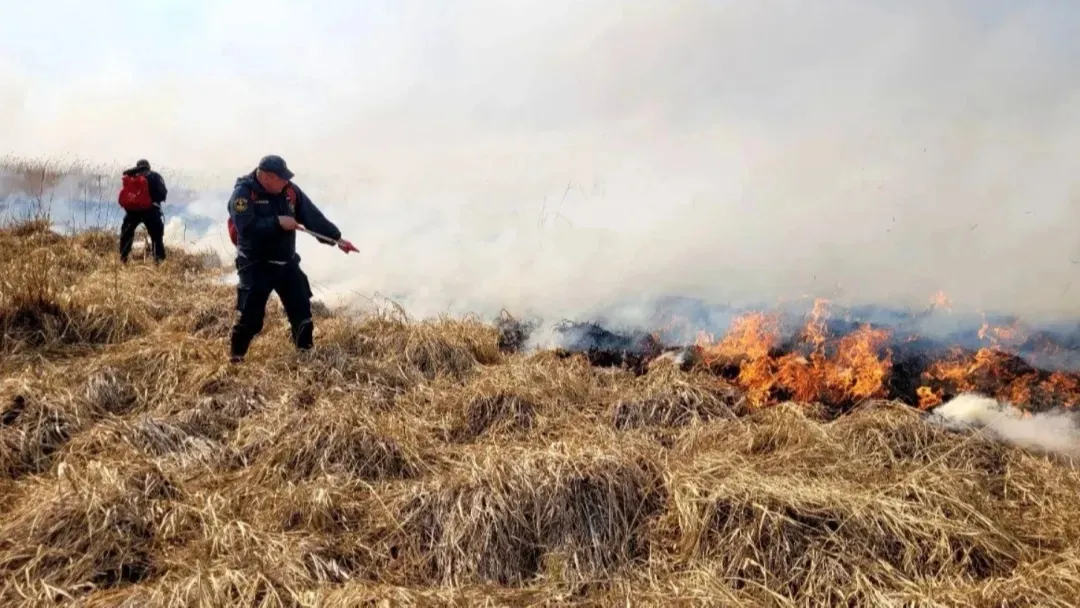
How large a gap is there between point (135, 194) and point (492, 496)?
25.1 feet

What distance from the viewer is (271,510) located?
3246 mm

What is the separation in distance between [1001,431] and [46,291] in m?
7.07

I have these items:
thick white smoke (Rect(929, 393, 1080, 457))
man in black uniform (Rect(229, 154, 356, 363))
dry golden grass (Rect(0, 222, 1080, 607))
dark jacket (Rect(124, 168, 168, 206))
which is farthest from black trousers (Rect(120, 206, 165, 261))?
thick white smoke (Rect(929, 393, 1080, 457))

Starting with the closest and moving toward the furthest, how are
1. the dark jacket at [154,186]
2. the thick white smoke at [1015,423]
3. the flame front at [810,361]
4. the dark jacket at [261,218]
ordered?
the thick white smoke at [1015,423], the flame front at [810,361], the dark jacket at [261,218], the dark jacket at [154,186]

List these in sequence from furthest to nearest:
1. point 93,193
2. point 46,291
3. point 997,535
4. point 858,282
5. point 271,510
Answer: point 93,193
point 858,282
point 46,291
point 271,510
point 997,535

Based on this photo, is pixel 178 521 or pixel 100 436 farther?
pixel 100 436

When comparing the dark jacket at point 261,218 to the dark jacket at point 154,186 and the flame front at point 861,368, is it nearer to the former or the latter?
the flame front at point 861,368

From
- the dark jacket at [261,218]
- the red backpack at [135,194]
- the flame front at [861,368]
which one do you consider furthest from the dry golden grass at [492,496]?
the red backpack at [135,194]

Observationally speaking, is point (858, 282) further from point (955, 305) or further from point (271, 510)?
point (271, 510)

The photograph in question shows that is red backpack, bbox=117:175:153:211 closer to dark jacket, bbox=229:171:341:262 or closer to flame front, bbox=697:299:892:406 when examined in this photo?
dark jacket, bbox=229:171:341:262

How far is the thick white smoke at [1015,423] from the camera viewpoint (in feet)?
13.0

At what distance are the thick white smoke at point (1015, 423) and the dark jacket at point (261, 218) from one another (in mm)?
4605

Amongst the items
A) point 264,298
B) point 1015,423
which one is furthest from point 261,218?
point 1015,423

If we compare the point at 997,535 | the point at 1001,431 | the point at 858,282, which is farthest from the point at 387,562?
the point at 858,282
